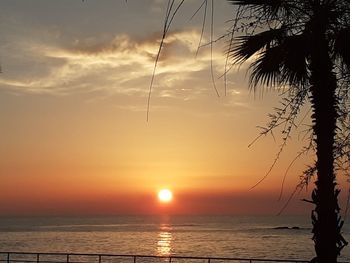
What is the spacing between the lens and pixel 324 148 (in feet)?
22.4

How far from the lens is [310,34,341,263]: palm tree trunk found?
668cm

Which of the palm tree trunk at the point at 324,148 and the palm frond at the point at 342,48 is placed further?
Answer: the palm tree trunk at the point at 324,148

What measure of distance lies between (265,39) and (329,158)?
170 centimetres

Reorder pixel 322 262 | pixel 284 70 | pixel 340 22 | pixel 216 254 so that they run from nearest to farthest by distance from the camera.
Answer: pixel 340 22 < pixel 322 262 < pixel 284 70 < pixel 216 254

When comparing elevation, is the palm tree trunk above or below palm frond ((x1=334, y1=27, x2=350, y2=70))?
below

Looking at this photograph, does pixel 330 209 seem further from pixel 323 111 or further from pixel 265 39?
pixel 265 39

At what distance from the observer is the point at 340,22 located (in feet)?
16.7

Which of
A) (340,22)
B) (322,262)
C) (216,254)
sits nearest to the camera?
(340,22)

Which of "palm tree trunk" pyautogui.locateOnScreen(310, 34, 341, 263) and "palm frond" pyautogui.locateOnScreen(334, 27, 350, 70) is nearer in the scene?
"palm frond" pyautogui.locateOnScreen(334, 27, 350, 70)

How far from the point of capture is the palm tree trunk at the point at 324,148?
668 centimetres

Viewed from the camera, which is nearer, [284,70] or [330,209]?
[330,209]

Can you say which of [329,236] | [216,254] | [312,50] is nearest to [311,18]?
[312,50]

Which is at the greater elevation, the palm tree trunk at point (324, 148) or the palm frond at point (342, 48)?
the palm frond at point (342, 48)

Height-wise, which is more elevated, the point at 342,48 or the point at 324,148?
the point at 342,48
